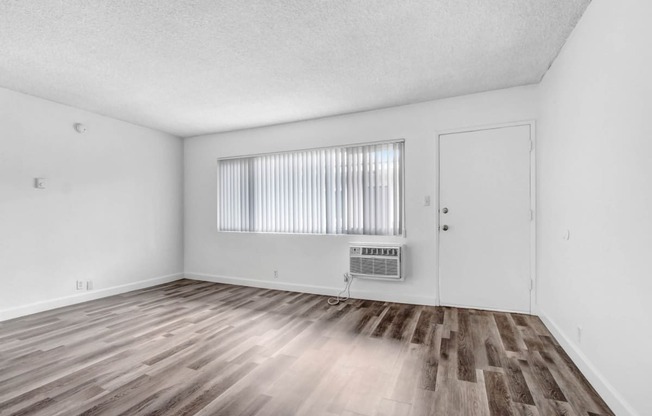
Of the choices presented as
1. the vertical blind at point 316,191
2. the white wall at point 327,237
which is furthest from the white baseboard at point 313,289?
the vertical blind at point 316,191

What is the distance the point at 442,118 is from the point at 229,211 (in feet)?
12.5

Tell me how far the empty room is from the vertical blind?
35mm

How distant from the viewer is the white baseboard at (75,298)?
3612 millimetres

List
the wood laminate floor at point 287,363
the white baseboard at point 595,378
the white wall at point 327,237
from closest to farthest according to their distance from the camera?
the white baseboard at point 595,378 → the wood laminate floor at point 287,363 → the white wall at point 327,237

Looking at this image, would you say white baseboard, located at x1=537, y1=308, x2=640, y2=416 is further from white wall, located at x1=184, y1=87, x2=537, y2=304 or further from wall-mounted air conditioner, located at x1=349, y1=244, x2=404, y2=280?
wall-mounted air conditioner, located at x1=349, y1=244, x2=404, y2=280

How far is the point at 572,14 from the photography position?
228 cm

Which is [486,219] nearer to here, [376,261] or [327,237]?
[376,261]

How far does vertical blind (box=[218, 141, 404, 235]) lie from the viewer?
4.27 meters

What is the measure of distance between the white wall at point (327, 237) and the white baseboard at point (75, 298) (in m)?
0.73

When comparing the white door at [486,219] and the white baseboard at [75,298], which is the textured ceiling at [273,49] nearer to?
the white door at [486,219]

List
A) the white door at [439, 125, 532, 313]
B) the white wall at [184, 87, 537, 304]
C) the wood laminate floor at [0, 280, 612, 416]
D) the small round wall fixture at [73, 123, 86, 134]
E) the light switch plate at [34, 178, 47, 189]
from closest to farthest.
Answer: the wood laminate floor at [0, 280, 612, 416] → the white door at [439, 125, 532, 313] → the light switch plate at [34, 178, 47, 189] → the white wall at [184, 87, 537, 304] → the small round wall fixture at [73, 123, 86, 134]

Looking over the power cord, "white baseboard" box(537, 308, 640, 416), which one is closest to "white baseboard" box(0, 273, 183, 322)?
the power cord

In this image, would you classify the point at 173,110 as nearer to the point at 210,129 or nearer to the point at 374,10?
the point at 210,129

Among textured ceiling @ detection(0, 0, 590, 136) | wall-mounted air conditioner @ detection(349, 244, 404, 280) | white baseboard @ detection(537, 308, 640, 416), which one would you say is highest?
textured ceiling @ detection(0, 0, 590, 136)
